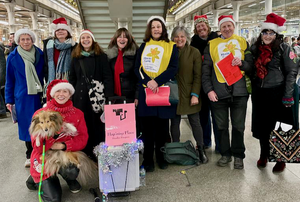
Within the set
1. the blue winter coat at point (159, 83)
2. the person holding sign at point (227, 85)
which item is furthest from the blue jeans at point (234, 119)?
the blue winter coat at point (159, 83)

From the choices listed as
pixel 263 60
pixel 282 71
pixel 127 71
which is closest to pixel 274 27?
pixel 263 60

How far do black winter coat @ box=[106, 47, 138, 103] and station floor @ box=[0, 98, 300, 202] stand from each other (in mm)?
976

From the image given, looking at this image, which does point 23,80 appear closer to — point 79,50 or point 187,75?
point 79,50

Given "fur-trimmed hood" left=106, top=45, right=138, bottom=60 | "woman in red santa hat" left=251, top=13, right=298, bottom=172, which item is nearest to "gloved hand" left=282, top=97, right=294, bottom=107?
"woman in red santa hat" left=251, top=13, right=298, bottom=172

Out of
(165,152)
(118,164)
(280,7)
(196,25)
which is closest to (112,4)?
(196,25)

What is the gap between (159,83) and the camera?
2646 millimetres

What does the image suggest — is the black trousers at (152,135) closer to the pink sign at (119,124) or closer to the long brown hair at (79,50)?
the pink sign at (119,124)

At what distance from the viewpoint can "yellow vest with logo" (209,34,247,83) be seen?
274cm

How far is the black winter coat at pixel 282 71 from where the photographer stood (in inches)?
99.0

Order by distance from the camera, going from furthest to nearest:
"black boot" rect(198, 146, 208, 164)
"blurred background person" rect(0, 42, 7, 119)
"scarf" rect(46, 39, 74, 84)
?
"blurred background person" rect(0, 42, 7, 119) → "black boot" rect(198, 146, 208, 164) → "scarf" rect(46, 39, 74, 84)

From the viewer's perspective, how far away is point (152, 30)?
270cm

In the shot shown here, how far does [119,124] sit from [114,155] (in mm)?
277

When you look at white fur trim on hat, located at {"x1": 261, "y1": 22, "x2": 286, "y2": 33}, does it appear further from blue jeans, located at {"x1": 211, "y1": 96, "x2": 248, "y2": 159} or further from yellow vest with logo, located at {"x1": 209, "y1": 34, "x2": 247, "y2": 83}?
blue jeans, located at {"x1": 211, "y1": 96, "x2": 248, "y2": 159}

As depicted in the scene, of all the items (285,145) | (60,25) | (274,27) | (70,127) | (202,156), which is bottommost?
(202,156)
